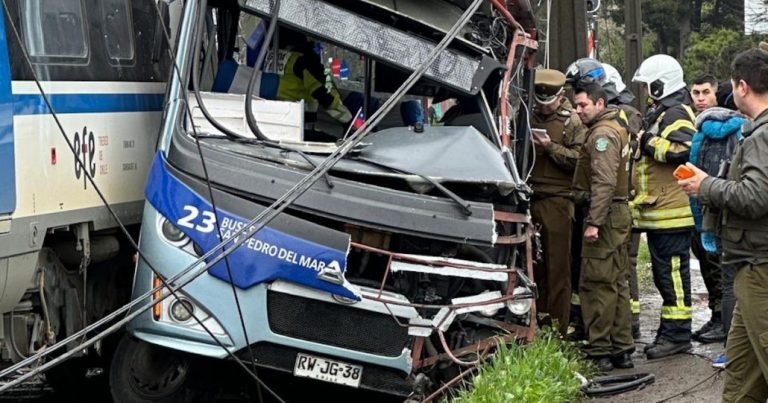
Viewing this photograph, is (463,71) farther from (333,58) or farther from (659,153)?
(659,153)

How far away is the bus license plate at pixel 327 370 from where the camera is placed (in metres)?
6.63

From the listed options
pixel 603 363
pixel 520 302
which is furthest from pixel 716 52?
pixel 520 302

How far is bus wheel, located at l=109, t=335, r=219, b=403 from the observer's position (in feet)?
23.8

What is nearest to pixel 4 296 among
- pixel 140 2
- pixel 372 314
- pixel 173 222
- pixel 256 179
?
pixel 173 222

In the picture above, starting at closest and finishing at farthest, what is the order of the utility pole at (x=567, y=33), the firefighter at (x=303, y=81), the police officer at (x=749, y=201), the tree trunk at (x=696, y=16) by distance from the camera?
the police officer at (x=749, y=201) → the firefighter at (x=303, y=81) → the utility pole at (x=567, y=33) → the tree trunk at (x=696, y=16)

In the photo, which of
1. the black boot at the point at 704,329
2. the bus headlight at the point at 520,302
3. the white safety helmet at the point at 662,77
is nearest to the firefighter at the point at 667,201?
the white safety helmet at the point at 662,77

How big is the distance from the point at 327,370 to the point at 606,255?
110 inches

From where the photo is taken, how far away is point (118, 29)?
26.6ft

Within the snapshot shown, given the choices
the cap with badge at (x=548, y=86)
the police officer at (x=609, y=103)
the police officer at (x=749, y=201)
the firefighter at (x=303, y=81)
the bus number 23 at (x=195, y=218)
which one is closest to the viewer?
the police officer at (x=749, y=201)

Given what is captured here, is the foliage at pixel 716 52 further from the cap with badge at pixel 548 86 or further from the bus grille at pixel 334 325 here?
the bus grille at pixel 334 325

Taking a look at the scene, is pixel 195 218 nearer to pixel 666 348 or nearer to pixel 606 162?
pixel 606 162

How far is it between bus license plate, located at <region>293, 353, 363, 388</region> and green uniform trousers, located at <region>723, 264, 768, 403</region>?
1.92 meters

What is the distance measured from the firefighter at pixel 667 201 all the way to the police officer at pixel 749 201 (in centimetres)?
276

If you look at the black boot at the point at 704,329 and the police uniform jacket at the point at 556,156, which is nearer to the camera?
the police uniform jacket at the point at 556,156
